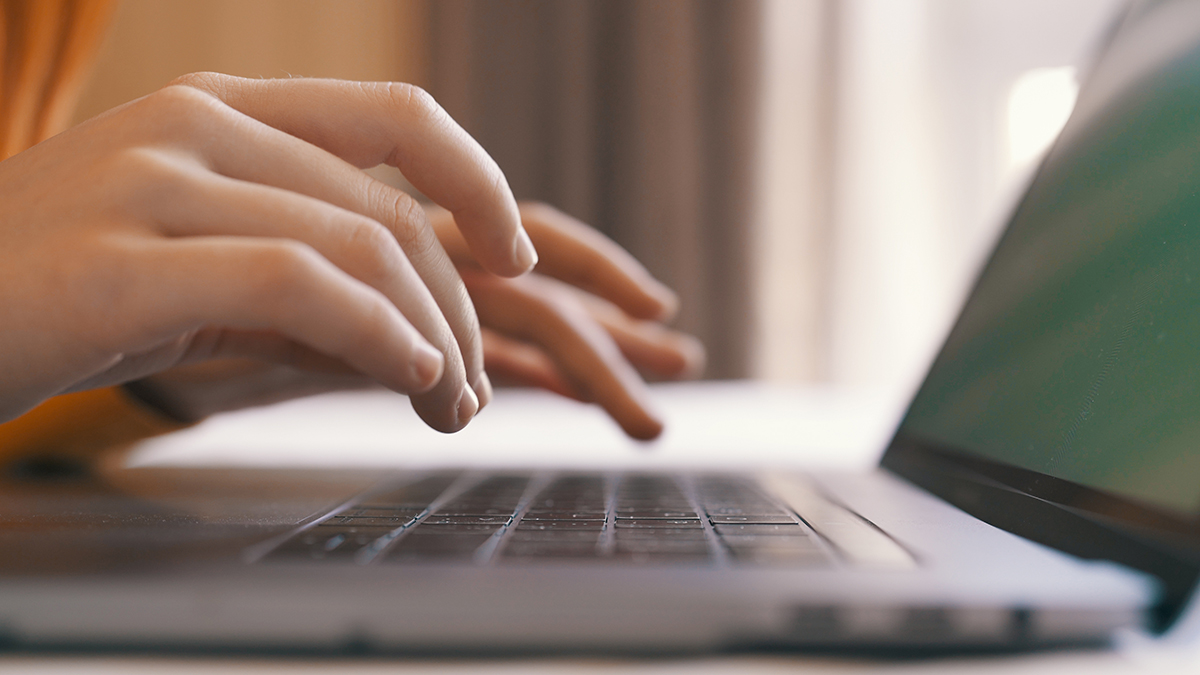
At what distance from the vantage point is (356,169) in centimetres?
32

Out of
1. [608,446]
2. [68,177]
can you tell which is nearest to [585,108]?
[608,446]

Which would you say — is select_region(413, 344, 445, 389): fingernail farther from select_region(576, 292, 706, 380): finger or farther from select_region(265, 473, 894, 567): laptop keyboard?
select_region(576, 292, 706, 380): finger

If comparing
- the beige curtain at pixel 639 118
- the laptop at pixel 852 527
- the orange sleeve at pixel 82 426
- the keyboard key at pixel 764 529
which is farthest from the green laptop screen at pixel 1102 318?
the beige curtain at pixel 639 118

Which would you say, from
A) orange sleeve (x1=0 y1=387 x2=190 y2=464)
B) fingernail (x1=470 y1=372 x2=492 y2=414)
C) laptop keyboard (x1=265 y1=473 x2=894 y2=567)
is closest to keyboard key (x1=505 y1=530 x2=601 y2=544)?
laptop keyboard (x1=265 y1=473 x2=894 y2=567)

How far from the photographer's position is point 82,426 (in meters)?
0.58

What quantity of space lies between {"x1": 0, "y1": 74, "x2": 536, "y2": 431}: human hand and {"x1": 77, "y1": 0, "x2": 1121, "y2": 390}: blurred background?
186 centimetres

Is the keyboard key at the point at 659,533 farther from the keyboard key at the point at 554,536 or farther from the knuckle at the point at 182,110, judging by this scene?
the knuckle at the point at 182,110

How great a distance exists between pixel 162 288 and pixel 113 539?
88 millimetres

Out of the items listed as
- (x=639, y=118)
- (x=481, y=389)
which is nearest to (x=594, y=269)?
(x=481, y=389)

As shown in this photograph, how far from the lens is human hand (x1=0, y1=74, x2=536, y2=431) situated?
0.27 metres

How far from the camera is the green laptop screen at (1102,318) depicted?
9.9 inches

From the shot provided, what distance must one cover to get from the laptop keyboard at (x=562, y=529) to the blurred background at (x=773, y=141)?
5.94 feet

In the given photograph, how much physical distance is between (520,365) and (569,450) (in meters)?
0.10

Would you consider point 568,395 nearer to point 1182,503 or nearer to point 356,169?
point 356,169
